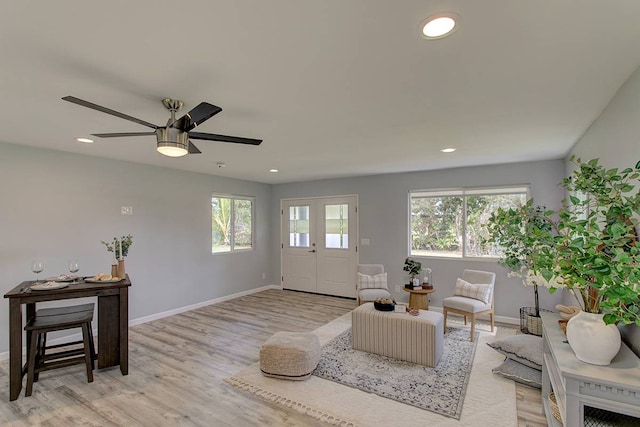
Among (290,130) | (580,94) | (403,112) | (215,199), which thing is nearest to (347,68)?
(403,112)

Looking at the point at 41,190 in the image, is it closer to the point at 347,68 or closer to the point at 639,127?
the point at 347,68

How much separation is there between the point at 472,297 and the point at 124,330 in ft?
13.7

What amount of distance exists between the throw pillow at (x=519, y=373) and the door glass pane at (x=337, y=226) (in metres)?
3.53

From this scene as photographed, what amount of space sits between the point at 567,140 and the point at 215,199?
540cm

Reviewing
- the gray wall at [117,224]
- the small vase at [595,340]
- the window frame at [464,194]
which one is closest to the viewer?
the small vase at [595,340]

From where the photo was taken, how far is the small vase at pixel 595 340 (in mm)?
1561

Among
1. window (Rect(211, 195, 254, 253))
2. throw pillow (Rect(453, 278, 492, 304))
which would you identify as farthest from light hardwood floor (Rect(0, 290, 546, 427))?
window (Rect(211, 195, 254, 253))

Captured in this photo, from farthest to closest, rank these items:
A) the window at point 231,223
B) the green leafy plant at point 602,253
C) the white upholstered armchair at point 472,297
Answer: the window at point 231,223 < the white upholstered armchair at point 472,297 < the green leafy plant at point 602,253

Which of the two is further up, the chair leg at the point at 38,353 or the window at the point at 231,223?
the window at the point at 231,223

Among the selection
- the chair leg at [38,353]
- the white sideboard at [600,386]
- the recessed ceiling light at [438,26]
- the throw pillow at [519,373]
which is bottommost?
the throw pillow at [519,373]

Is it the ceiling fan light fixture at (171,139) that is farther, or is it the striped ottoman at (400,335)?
the striped ottoman at (400,335)

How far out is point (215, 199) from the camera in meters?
5.87

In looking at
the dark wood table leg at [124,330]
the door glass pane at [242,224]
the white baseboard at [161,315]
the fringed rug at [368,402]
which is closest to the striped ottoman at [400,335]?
the fringed rug at [368,402]

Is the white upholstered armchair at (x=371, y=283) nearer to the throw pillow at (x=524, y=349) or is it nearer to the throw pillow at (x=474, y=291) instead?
the throw pillow at (x=474, y=291)
